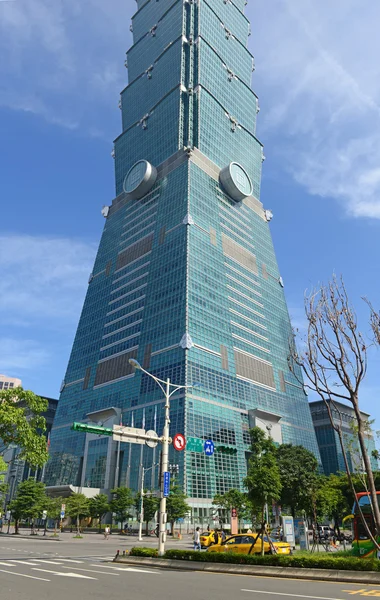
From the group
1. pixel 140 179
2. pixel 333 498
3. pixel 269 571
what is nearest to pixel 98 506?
pixel 333 498

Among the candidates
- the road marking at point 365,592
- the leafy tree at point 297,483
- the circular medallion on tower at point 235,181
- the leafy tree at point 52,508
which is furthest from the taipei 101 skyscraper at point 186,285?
the road marking at point 365,592

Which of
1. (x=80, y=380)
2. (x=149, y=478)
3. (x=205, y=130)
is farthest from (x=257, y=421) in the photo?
(x=205, y=130)

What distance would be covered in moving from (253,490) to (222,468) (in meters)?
60.3

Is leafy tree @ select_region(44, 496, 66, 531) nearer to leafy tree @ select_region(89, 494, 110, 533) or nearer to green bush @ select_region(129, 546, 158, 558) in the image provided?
leafy tree @ select_region(89, 494, 110, 533)

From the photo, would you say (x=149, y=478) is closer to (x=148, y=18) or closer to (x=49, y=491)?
(x=49, y=491)

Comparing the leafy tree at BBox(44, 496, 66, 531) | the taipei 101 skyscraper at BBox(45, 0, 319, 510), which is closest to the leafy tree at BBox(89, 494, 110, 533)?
the leafy tree at BBox(44, 496, 66, 531)

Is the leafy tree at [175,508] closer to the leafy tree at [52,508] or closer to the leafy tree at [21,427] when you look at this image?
the leafy tree at [52,508]

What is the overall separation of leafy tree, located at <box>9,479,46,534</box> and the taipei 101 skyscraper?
17.5 meters

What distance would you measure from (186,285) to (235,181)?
137 feet

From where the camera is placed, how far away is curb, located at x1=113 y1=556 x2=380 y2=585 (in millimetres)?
17375

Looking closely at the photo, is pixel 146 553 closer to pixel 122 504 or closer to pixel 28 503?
pixel 122 504

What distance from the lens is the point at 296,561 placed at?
19234 mm

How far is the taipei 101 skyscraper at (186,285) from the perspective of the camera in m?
87.4

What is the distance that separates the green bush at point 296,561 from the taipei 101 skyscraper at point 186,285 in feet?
180
